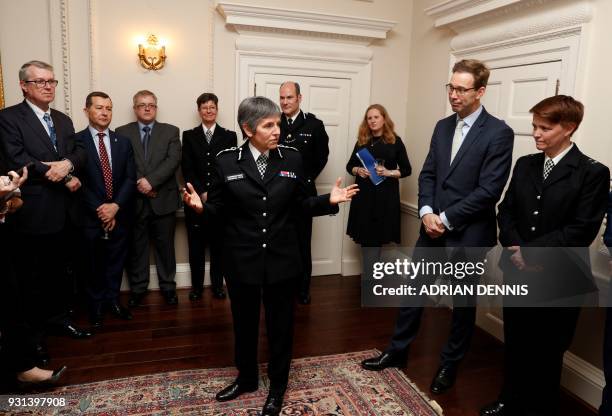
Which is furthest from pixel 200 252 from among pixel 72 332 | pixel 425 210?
pixel 425 210

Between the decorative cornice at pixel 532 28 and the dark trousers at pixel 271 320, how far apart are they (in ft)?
8.05

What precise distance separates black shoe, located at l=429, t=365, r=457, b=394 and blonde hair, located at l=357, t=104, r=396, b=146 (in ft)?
7.00

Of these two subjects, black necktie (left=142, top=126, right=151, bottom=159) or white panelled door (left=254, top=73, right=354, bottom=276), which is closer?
black necktie (left=142, top=126, right=151, bottom=159)

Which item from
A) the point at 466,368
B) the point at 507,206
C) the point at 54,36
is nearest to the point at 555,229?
the point at 507,206

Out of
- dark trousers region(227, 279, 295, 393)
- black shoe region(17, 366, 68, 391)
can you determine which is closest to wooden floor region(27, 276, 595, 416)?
black shoe region(17, 366, 68, 391)

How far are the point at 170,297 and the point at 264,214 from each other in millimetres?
2232

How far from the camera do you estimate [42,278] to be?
3.23 metres

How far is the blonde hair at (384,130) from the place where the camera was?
4316 millimetres

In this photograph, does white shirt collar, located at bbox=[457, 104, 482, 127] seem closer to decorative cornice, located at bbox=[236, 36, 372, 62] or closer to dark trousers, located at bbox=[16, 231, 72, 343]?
decorative cornice, located at bbox=[236, 36, 372, 62]

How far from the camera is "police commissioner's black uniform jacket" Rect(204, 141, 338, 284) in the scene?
2441mm

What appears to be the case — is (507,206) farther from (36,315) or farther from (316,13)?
(36,315)

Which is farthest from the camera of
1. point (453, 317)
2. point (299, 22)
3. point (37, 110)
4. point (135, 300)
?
point (299, 22)

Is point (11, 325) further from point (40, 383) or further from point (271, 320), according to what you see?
point (271, 320)

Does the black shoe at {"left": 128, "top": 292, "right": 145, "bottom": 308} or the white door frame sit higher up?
the white door frame
